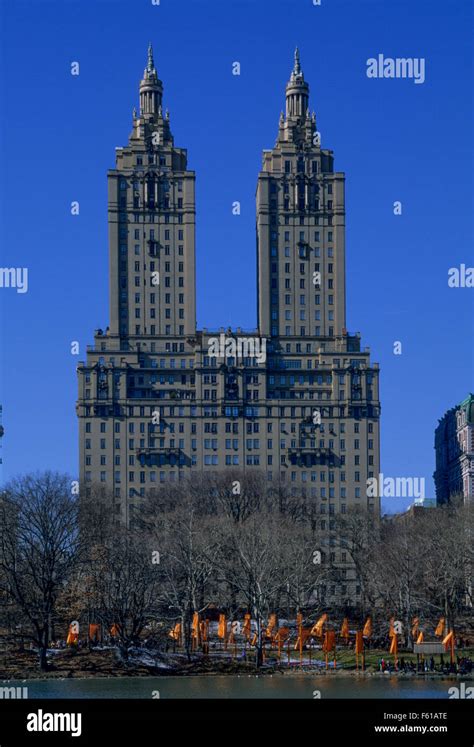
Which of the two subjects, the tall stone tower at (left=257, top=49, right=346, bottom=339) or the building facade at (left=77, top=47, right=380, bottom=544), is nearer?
the building facade at (left=77, top=47, right=380, bottom=544)

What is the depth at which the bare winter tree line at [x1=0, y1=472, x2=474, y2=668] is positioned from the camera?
102312 millimetres

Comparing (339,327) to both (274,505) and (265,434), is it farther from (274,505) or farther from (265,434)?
(274,505)

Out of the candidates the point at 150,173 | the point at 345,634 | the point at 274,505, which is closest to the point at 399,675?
the point at 345,634

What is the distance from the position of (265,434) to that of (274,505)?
114 feet

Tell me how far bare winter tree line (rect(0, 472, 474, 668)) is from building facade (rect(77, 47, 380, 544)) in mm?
37781

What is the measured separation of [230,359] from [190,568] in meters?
77.5

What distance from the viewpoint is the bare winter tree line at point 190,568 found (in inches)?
4028

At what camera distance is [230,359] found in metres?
187

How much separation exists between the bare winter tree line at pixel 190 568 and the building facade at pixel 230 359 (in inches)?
1487
